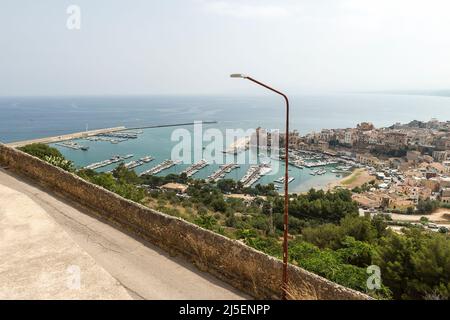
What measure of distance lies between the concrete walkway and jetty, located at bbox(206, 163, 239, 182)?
153 feet

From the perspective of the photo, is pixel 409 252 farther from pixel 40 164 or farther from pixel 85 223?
pixel 40 164

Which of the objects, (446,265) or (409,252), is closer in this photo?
(446,265)

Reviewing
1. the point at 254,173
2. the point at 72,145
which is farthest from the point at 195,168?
the point at 72,145

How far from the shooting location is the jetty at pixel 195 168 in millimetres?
60106

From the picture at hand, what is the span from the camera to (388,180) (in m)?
58.5

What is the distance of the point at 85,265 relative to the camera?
179 inches

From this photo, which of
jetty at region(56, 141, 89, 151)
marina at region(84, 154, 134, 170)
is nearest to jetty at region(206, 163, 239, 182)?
marina at region(84, 154, 134, 170)

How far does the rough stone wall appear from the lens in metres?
4.12

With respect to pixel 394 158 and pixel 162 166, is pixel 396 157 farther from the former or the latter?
pixel 162 166

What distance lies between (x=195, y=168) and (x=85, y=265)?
5964 centimetres
